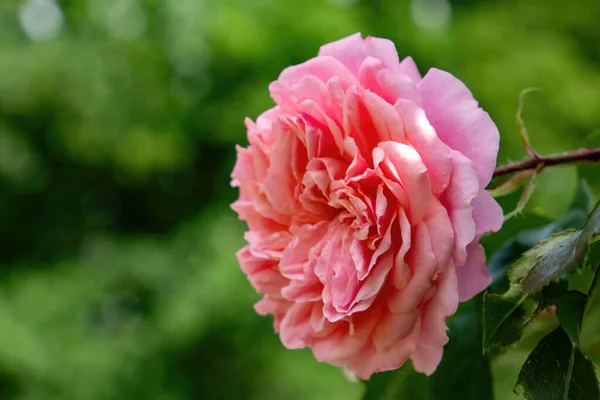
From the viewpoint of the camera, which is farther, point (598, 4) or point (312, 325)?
point (598, 4)

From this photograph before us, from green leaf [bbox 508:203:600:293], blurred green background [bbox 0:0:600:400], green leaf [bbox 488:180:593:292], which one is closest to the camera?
green leaf [bbox 508:203:600:293]

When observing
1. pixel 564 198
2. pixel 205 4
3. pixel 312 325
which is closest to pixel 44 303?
pixel 205 4

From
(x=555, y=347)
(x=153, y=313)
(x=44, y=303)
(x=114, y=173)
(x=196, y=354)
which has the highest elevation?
(x=114, y=173)

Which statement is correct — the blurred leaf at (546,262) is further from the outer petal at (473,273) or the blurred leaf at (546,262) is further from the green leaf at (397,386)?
the green leaf at (397,386)

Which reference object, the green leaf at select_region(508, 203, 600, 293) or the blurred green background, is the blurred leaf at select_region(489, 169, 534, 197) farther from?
the blurred green background

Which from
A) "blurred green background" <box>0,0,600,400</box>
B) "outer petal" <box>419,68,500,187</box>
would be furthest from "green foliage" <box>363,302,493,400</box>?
"blurred green background" <box>0,0,600,400</box>

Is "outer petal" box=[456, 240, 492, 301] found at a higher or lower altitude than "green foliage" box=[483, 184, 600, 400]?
higher

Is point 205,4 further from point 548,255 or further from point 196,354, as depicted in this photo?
point 548,255
